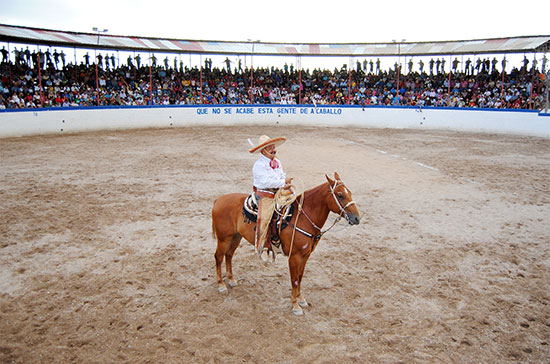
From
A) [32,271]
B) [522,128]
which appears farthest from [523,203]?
[522,128]

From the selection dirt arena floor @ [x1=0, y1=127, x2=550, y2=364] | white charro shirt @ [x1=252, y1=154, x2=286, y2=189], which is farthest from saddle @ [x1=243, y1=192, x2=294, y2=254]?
dirt arena floor @ [x1=0, y1=127, x2=550, y2=364]

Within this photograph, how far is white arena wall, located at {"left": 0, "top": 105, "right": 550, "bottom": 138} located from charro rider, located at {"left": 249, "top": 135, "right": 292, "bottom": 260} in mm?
19726

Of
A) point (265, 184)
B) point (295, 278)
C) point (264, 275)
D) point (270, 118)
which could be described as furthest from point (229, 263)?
point (270, 118)

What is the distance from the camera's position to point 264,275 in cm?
630

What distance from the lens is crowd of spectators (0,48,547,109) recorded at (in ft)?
83.0

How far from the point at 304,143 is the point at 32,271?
14659 millimetres

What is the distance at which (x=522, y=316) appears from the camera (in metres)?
5.14

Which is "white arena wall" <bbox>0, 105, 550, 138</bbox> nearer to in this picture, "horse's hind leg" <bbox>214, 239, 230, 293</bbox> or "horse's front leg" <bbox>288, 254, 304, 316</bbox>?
"horse's hind leg" <bbox>214, 239, 230, 293</bbox>

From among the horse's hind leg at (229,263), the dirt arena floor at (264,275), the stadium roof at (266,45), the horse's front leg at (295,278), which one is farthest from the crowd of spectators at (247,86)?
the horse's front leg at (295,278)

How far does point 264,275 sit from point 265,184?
1.76m

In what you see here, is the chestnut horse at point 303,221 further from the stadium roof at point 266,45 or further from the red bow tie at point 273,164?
the stadium roof at point 266,45

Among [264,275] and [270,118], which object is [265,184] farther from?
[270,118]

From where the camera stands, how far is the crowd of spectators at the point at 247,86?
25.3 m

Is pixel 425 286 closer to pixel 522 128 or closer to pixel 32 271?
pixel 32 271
